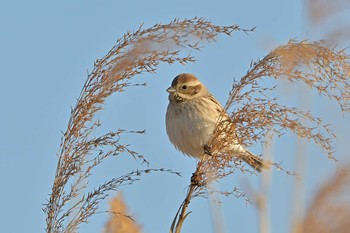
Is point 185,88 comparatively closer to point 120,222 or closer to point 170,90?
point 170,90

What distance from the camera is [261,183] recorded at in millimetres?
2346

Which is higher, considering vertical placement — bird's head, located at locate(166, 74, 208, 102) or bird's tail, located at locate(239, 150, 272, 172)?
bird's head, located at locate(166, 74, 208, 102)

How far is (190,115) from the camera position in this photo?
17.9 feet

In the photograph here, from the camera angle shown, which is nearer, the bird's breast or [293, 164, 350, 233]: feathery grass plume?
[293, 164, 350, 233]: feathery grass plume

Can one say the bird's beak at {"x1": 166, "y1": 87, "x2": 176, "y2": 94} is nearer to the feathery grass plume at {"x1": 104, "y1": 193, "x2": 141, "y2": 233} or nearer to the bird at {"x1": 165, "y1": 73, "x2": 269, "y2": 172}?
the bird at {"x1": 165, "y1": 73, "x2": 269, "y2": 172}

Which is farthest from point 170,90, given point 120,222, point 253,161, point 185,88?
point 120,222

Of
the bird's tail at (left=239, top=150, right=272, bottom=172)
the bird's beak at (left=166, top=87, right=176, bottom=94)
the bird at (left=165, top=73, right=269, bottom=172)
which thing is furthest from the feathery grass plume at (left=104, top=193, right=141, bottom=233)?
the bird's beak at (left=166, top=87, right=176, bottom=94)

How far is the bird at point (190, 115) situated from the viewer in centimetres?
534

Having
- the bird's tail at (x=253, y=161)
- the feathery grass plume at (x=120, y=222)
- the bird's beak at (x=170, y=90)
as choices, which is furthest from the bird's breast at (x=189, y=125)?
the feathery grass plume at (x=120, y=222)

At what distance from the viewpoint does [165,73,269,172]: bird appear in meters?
5.34

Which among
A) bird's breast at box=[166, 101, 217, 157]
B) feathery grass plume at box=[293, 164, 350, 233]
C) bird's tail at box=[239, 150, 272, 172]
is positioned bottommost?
feathery grass plume at box=[293, 164, 350, 233]

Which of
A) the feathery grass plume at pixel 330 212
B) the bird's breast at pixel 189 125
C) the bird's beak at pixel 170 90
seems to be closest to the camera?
the feathery grass plume at pixel 330 212

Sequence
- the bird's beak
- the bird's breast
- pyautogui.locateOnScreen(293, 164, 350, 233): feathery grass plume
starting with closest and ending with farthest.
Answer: pyautogui.locateOnScreen(293, 164, 350, 233): feathery grass plume < the bird's breast < the bird's beak

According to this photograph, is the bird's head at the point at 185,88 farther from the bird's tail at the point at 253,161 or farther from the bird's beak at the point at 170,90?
the bird's tail at the point at 253,161
